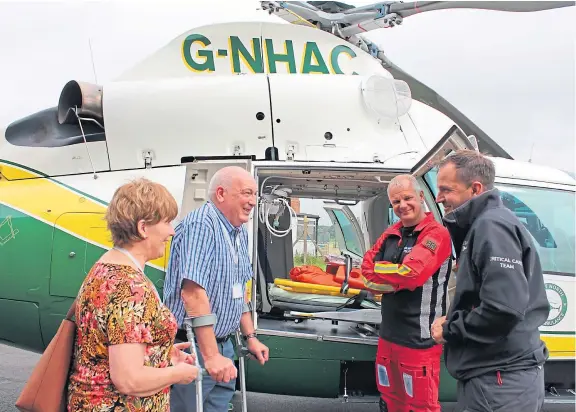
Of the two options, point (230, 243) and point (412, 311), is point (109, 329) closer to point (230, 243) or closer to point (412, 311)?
point (230, 243)

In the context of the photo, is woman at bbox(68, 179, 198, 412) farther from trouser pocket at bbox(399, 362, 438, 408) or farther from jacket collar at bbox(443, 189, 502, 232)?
trouser pocket at bbox(399, 362, 438, 408)

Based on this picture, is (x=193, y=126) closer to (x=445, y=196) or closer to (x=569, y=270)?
(x=445, y=196)

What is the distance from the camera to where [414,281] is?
2.92 meters

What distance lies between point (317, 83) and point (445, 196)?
2203 mm

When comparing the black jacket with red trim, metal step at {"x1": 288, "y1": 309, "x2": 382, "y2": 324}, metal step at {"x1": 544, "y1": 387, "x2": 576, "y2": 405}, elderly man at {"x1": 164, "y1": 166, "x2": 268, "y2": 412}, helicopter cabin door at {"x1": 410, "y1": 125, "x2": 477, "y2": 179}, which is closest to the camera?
elderly man at {"x1": 164, "y1": 166, "x2": 268, "y2": 412}

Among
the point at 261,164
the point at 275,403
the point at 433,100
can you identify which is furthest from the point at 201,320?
the point at 433,100

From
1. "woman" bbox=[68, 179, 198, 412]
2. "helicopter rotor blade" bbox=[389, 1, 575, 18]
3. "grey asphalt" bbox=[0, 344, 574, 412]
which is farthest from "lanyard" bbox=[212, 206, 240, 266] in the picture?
"helicopter rotor blade" bbox=[389, 1, 575, 18]

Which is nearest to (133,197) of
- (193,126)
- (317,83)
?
(193,126)

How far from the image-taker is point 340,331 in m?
4.05

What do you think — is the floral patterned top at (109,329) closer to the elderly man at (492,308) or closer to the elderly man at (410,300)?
the elderly man at (492,308)

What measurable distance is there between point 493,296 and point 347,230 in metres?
5.27

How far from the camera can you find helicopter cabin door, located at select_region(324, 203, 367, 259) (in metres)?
6.73

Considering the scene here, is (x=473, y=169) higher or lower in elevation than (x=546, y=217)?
higher

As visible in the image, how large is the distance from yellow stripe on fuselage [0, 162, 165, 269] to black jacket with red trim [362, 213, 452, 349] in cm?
160
